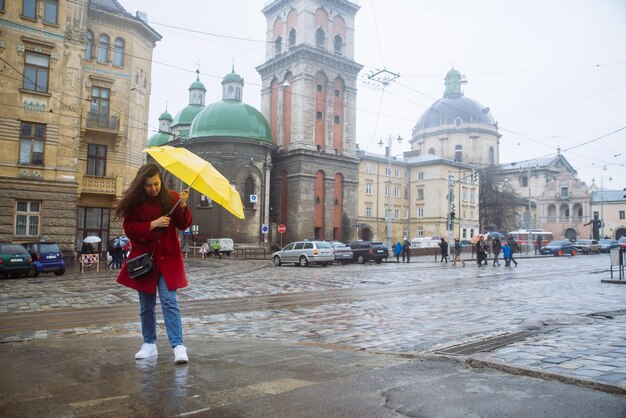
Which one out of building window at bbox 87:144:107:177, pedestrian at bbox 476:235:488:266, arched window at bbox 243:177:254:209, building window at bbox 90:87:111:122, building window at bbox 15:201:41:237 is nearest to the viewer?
building window at bbox 15:201:41:237

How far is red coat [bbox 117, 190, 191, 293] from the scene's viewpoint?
16.7 feet

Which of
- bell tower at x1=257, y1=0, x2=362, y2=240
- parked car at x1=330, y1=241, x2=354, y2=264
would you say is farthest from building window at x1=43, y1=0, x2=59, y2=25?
bell tower at x1=257, y1=0, x2=362, y2=240

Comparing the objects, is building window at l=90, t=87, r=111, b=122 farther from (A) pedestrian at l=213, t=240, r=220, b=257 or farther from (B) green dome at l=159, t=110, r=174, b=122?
(B) green dome at l=159, t=110, r=174, b=122

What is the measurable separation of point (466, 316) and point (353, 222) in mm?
48844

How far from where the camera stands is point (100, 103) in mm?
30062

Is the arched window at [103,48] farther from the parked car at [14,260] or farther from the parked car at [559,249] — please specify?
the parked car at [559,249]

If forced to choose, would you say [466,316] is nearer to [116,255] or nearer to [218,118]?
[116,255]

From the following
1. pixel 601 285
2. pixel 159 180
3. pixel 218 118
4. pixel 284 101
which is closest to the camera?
pixel 159 180

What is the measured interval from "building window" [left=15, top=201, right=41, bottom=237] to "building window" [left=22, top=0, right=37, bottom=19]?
995 cm

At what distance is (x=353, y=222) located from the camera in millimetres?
58156

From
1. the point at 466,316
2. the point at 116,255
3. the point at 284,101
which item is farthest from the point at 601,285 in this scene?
the point at 284,101

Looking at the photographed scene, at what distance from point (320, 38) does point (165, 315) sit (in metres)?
55.4

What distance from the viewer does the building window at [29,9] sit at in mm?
25672

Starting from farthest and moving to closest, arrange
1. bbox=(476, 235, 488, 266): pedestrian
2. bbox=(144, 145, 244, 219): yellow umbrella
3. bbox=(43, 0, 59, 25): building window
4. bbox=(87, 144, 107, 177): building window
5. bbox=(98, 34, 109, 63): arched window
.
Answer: bbox=(476, 235, 488, 266): pedestrian < bbox=(98, 34, 109, 63): arched window < bbox=(87, 144, 107, 177): building window < bbox=(43, 0, 59, 25): building window < bbox=(144, 145, 244, 219): yellow umbrella
